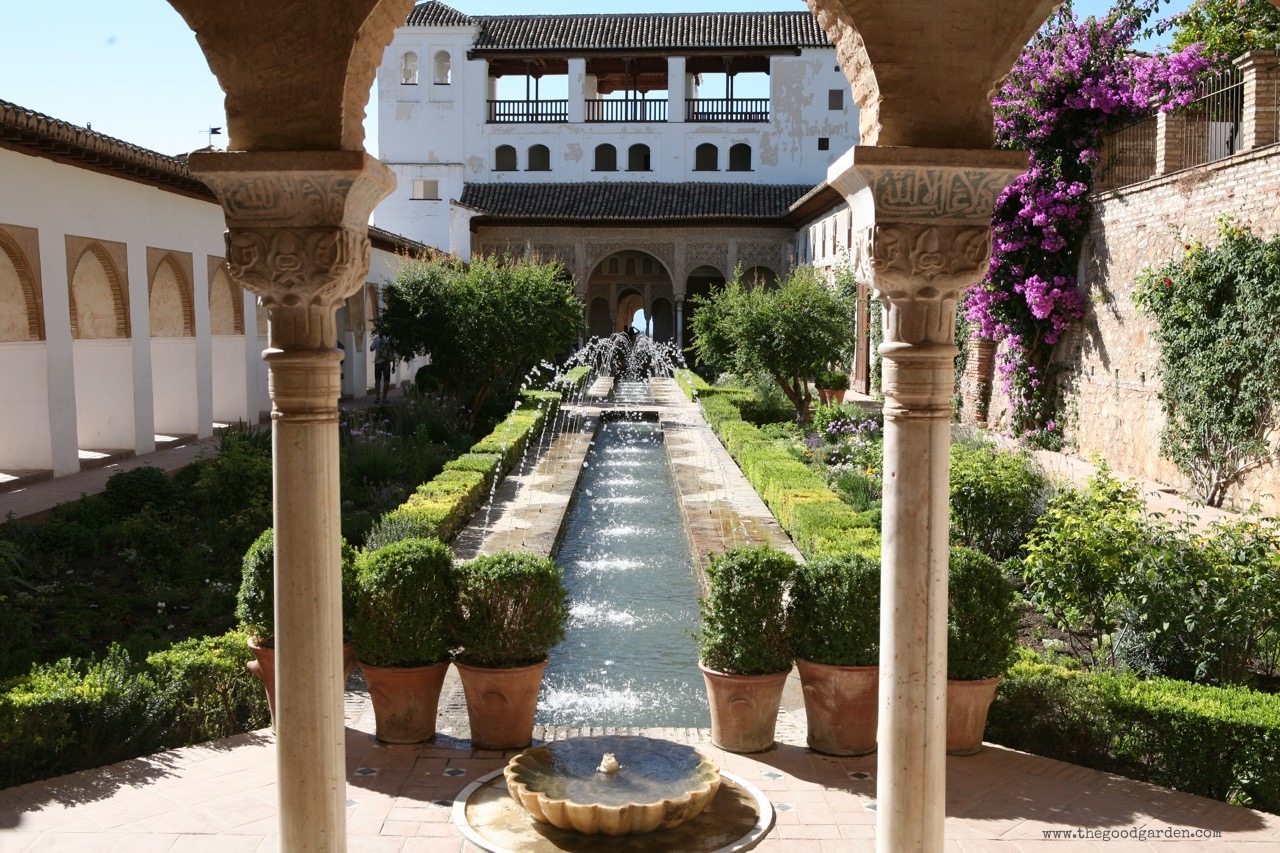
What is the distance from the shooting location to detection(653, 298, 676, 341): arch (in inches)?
1550

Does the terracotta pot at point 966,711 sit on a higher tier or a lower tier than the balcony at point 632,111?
lower

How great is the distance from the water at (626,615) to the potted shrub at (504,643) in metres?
0.82

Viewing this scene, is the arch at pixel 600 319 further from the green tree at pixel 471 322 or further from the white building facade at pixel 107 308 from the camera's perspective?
the white building facade at pixel 107 308

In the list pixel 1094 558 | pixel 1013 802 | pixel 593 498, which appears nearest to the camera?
pixel 1013 802

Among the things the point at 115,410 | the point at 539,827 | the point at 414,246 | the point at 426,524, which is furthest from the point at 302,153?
the point at 414,246

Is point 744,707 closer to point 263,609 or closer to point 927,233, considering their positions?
point 263,609

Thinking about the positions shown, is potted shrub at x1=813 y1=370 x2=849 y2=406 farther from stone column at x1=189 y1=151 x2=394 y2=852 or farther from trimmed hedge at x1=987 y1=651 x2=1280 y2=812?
stone column at x1=189 y1=151 x2=394 y2=852

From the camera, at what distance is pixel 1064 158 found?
14688 mm

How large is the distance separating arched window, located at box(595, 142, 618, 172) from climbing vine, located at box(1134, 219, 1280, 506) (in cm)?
2674

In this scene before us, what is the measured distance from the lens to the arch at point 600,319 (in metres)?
39.3

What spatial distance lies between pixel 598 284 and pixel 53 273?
86.8 feet

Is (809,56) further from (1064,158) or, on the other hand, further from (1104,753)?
(1104,753)

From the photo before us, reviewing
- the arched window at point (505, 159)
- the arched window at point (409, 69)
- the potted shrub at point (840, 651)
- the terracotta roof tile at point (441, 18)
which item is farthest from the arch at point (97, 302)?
the arched window at point (409, 69)

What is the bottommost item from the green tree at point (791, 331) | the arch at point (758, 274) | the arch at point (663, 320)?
the green tree at point (791, 331)
